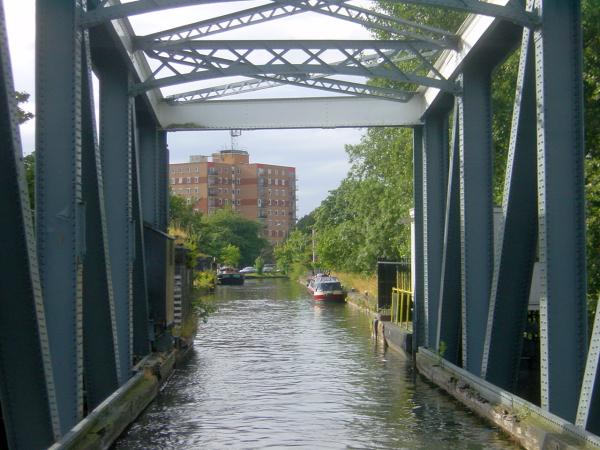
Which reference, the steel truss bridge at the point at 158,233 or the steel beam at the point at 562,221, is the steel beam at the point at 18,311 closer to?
the steel truss bridge at the point at 158,233

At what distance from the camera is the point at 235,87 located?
18.1 metres

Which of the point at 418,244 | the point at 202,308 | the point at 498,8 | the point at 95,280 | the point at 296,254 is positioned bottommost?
the point at 202,308

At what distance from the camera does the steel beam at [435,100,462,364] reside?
15688mm

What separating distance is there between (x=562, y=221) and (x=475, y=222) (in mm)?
4797

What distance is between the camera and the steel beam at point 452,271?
15.7 meters

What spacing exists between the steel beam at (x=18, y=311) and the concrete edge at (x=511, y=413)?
4678mm

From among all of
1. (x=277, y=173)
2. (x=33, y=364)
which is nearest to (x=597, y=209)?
(x=33, y=364)

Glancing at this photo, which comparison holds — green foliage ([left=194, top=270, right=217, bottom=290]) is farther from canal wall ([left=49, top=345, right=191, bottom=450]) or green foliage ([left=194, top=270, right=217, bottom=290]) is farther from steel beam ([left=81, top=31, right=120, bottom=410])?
steel beam ([left=81, top=31, right=120, bottom=410])

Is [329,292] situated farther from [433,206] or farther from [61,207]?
[61,207]

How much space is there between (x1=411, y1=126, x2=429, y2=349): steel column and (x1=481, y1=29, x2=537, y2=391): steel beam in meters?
7.24

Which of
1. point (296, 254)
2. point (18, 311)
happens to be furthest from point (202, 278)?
point (296, 254)

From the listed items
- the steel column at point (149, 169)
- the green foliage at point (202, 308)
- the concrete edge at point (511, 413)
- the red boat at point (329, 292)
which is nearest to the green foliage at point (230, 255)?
the red boat at point (329, 292)

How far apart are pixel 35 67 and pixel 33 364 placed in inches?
134

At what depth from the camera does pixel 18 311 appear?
7.49 meters
